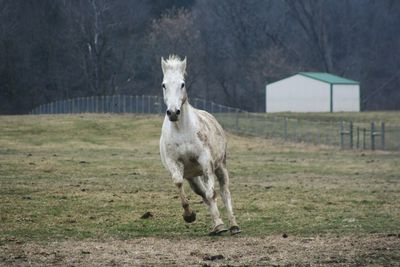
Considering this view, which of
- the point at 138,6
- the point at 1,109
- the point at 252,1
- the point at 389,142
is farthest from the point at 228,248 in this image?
the point at 252,1

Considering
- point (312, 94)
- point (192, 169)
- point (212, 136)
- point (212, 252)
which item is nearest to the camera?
point (212, 252)

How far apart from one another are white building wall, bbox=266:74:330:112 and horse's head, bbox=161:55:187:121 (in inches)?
2743

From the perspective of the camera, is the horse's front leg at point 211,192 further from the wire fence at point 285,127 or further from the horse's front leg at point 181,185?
the wire fence at point 285,127

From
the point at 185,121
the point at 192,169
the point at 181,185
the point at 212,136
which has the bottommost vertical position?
the point at 181,185

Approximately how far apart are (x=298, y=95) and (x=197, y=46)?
1526cm

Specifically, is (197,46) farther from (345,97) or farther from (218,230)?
(218,230)

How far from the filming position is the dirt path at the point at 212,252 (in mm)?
10992

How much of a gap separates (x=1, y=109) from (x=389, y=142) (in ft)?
141

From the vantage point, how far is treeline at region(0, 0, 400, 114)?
85.3m

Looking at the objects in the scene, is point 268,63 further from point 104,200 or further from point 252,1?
point 104,200

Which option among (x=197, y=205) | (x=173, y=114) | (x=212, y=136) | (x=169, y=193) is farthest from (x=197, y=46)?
(x=173, y=114)

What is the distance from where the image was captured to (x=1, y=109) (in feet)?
264

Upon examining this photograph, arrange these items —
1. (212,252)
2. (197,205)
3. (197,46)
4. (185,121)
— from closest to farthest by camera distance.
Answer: (212,252) < (185,121) < (197,205) < (197,46)

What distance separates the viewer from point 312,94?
8362 cm
